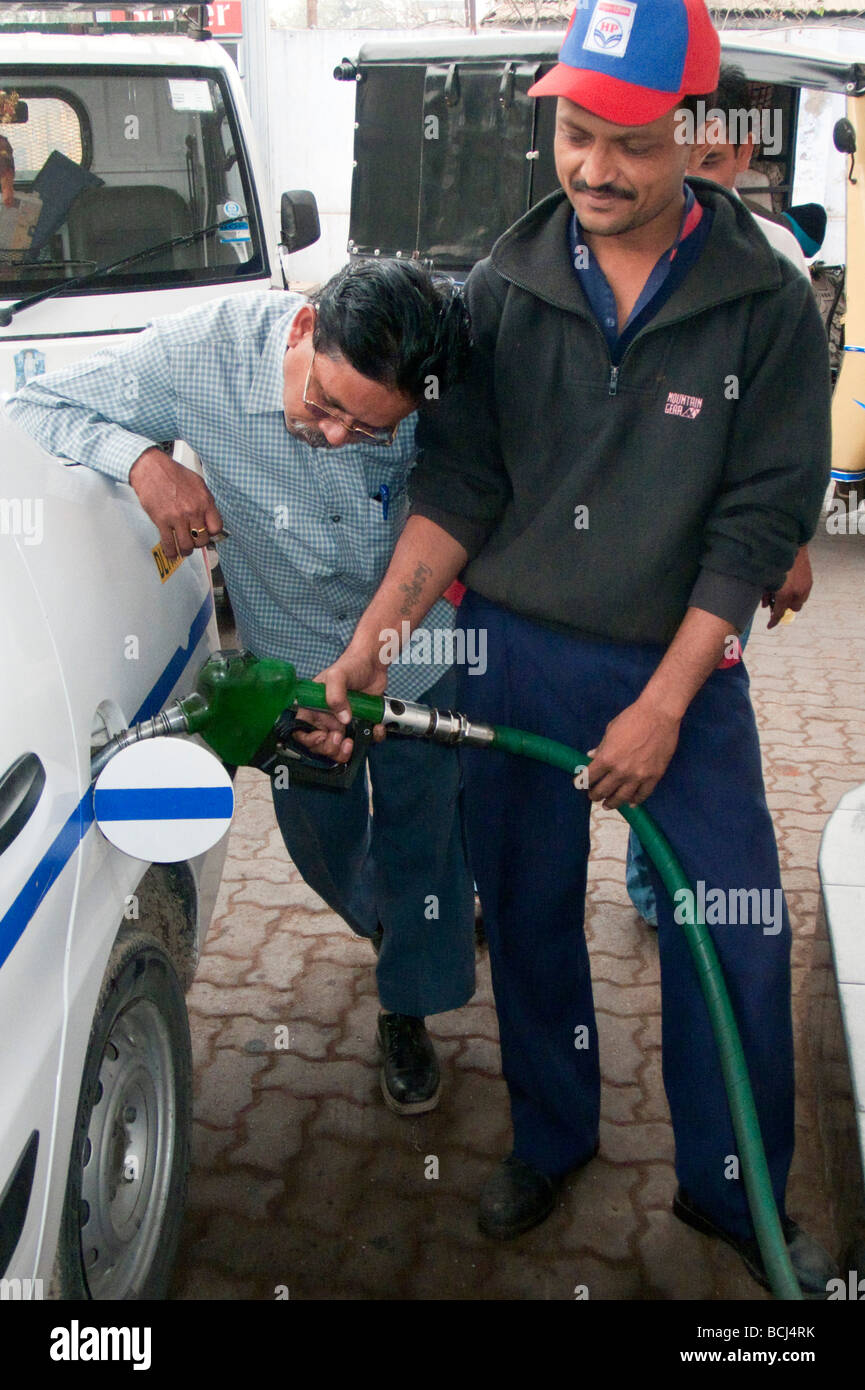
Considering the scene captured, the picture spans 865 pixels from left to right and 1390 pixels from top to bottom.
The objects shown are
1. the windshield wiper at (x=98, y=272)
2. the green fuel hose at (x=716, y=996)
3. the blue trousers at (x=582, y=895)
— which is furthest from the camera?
the windshield wiper at (x=98, y=272)

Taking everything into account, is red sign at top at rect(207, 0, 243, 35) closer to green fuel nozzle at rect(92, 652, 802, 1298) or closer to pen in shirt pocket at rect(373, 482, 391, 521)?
pen in shirt pocket at rect(373, 482, 391, 521)

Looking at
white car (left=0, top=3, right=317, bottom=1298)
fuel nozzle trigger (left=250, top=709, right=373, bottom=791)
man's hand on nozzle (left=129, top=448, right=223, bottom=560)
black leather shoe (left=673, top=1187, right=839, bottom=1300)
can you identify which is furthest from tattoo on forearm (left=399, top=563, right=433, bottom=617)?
black leather shoe (left=673, top=1187, right=839, bottom=1300)

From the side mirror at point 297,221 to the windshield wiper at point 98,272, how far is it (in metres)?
0.45

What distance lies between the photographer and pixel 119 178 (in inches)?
165

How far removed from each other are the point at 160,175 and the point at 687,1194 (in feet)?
12.3

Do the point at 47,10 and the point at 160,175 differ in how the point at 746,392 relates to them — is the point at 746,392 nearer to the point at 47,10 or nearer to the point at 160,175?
the point at 160,175

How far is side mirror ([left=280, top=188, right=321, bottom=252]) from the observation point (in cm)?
484

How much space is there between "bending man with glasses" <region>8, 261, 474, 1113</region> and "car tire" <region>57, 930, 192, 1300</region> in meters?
0.48

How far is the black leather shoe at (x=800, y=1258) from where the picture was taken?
81.0 inches

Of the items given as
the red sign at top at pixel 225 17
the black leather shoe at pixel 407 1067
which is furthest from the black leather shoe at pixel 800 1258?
the red sign at top at pixel 225 17

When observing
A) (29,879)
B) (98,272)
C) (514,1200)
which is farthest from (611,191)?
(98,272)

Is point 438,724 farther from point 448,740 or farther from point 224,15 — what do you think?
point 224,15

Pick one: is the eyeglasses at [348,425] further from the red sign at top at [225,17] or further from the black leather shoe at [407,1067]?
the red sign at top at [225,17]
